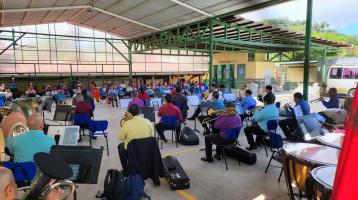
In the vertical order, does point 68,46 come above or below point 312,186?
above

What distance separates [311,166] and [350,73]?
18647 millimetres

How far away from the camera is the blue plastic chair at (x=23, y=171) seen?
3.22m

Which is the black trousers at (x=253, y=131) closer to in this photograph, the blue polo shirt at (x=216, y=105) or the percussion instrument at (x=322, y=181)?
the blue polo shirt at (x=216, y=105)

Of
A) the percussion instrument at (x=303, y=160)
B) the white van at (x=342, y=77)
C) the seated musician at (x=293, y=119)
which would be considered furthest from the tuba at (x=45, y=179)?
the white van at (x=342, y=77)

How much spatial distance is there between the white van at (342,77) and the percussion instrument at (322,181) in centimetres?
1834

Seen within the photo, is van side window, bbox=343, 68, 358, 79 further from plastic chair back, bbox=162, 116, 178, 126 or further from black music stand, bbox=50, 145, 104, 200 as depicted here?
black music stand, bbox=50, 145, 104, 200

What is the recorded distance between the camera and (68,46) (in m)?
24.0

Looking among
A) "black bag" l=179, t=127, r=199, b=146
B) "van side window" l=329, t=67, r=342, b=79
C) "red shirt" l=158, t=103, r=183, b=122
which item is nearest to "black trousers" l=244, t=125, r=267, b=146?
"black bag" l=179, t=127, r=199, b=146

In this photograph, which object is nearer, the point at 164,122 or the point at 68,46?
the point at 164,122

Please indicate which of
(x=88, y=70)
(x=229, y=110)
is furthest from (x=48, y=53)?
(x=229, y=110)

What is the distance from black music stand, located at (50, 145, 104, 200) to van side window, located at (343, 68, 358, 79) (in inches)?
775

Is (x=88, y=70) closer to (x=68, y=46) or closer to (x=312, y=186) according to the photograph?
(x=68, y=46)

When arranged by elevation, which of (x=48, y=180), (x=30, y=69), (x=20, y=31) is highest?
(x=20, y=31)

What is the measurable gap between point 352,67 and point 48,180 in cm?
2098
